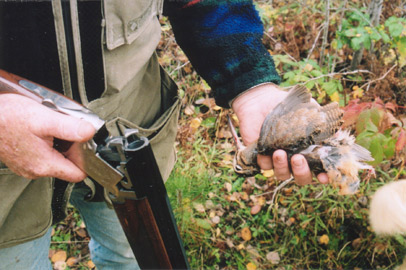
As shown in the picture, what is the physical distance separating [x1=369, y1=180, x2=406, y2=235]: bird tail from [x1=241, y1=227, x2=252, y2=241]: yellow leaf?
153cm

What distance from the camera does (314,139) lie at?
1.57 meters

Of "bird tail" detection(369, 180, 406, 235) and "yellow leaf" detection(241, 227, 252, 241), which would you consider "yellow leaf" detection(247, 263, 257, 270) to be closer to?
"yellow leaf" detection(241, 227, 252, 241)

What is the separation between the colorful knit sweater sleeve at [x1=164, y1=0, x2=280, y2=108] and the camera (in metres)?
1.66

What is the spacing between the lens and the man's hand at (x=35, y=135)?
1116mm

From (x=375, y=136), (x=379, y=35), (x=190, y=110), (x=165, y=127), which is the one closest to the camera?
(x=165, y=127)

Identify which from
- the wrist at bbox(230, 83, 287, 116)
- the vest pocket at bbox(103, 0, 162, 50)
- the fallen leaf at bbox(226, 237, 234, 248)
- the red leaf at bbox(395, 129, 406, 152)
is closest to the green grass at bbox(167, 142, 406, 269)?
the fallen leaf at bbox(226, 237, 234, 248)

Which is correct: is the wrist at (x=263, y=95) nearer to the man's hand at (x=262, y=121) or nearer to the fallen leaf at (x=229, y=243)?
the man's hand at (x=262, y=121)

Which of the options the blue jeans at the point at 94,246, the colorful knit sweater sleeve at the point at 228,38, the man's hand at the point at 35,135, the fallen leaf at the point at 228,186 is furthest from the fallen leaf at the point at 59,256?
the colorful knit sweater sleeve at the point at 228,38

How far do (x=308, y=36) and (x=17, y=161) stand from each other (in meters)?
4.16

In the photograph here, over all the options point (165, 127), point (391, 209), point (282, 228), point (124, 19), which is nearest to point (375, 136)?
point (391, 209)

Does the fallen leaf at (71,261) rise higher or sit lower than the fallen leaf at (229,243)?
higher

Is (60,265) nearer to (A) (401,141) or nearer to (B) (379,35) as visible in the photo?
(A) (401,141)

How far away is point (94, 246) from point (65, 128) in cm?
136

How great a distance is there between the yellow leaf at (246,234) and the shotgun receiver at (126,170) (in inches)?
68.9
